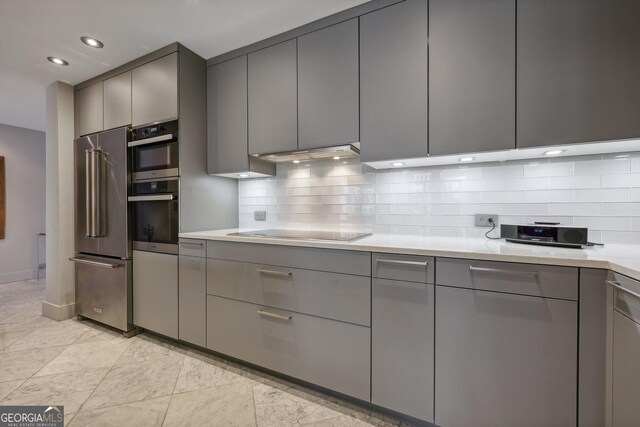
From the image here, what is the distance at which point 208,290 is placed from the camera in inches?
78.3

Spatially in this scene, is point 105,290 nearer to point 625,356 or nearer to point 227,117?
point 227,117

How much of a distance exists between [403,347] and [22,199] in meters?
5.91

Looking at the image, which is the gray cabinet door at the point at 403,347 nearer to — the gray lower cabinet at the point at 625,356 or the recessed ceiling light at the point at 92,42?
the gray lower cabinet at the point at 625,356

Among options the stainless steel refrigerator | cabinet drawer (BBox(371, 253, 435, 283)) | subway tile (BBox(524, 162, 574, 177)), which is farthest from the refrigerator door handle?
subway tile (BBox(524, 162, 574, 177))

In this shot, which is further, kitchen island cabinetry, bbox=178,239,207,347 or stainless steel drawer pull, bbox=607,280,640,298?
kitchen island cabinetry, bbox=178,239,207,347

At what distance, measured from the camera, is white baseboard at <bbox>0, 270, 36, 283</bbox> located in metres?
4.07

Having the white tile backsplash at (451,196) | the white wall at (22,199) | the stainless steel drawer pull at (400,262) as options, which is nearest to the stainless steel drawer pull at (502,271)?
the stainless steel drawer pull at (400,262)

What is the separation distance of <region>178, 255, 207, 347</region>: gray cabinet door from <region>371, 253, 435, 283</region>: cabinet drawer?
4.25 feet

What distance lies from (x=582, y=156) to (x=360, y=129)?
49.7 inches

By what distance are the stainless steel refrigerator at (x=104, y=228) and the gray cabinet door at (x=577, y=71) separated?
288 centimetres

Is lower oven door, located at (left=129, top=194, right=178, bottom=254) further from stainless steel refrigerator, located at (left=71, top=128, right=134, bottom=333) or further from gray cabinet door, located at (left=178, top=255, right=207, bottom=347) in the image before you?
gray cabinet door, located at (left=178, top=255, right=207, bottom=347)

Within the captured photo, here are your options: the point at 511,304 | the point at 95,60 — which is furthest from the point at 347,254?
the point at 95,60

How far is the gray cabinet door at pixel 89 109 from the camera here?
102 inches

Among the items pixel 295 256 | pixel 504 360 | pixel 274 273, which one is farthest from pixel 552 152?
pixel 274 273
